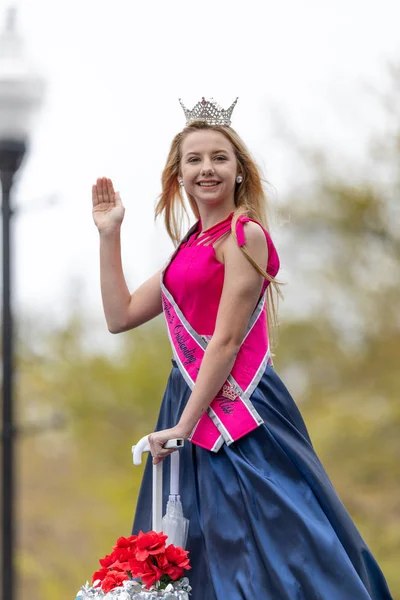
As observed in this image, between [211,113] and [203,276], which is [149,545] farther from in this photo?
[211,113]

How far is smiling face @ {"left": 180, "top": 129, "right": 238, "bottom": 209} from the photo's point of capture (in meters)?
3.21

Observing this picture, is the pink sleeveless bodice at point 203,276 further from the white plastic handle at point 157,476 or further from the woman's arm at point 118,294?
the white plastic handle at point 157,476

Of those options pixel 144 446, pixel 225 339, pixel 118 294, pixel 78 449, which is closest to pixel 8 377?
pixel 118 294

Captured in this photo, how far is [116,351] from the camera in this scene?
12.7 m

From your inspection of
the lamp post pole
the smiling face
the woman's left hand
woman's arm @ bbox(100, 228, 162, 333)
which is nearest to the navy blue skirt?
the woman's left hand

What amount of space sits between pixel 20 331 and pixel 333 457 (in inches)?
146

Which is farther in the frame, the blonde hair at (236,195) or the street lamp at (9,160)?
the street lamp at (9,160)

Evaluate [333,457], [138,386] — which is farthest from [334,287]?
[138,386]

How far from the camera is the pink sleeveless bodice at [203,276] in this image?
124 inches

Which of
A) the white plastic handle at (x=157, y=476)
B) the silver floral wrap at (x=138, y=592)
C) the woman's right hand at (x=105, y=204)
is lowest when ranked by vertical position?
the silver floral wrap at (x=138, y=592)

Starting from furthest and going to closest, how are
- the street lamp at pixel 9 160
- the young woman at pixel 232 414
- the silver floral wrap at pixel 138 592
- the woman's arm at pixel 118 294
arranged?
the street lamp at pixel 9 160 < the woman's arm at pixel 118 294 < the young woman at pixel 232 414 < the silver floral wrap at pixel 138 592

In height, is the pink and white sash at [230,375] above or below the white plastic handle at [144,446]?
above

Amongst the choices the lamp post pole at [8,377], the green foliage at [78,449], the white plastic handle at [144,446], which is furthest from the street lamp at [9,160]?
the green foliage at [78,449]

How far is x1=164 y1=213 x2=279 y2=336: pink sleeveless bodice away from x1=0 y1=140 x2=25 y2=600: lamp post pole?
1446mm
